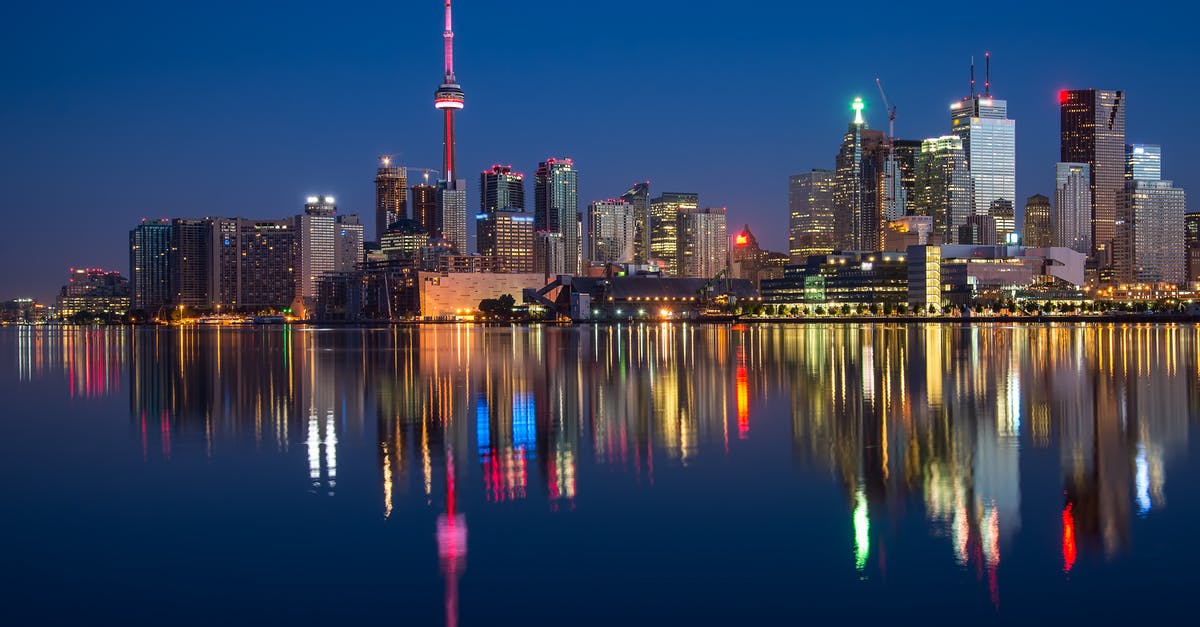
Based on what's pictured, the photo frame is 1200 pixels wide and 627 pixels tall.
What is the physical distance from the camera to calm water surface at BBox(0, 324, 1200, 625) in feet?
39.6

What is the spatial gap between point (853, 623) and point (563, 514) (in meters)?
6.16

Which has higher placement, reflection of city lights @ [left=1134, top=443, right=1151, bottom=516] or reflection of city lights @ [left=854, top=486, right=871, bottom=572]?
reflection of city lights @ [left=1134, top=443, right=1151, bottom=516]

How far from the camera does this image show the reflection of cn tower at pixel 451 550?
11.9m

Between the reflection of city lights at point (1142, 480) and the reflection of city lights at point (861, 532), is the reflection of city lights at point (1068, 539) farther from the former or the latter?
the reflection of city lights at point (861, 532)

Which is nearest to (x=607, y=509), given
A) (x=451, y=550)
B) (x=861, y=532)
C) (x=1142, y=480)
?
(x=451, y=550)

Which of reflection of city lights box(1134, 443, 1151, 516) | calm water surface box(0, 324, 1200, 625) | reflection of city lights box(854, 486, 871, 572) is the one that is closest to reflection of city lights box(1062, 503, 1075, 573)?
calm water surface box(0, 324, 1200, 625)

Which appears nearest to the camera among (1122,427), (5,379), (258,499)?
(258,499)

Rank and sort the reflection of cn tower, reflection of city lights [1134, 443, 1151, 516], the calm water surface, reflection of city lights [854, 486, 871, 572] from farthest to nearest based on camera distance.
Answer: reflection of city lights [1134, 443, 1151, 516]
reflection of city lights [854, 486, 871, 572]
the calm water surface
the reflection of cn tower

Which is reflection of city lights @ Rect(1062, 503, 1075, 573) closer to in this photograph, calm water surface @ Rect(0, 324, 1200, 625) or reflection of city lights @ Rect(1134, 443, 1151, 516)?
calm water surface @ Rect(0, 324, 1200, 625)

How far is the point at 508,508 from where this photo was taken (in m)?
16.8

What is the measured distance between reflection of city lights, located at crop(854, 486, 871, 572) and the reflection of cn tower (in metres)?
4.91

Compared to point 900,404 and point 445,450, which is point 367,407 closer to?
point 445,450

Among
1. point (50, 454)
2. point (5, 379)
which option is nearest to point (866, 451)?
point (50, 454)

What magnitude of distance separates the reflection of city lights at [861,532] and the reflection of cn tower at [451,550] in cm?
491
